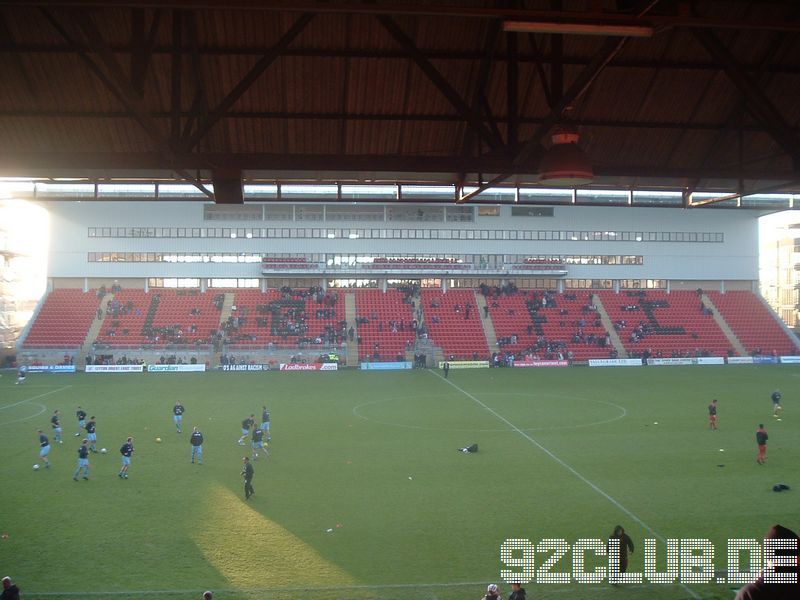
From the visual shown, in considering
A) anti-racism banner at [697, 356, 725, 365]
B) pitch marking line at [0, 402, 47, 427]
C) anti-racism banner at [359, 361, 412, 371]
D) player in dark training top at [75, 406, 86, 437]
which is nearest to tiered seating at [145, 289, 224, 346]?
anti-racism banner at [359, 361, 412, 371]

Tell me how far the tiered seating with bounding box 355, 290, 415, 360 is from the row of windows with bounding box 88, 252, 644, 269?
3.09m

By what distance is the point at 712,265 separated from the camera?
209 ft

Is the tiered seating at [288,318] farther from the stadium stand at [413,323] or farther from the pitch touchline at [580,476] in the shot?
the pitch touchline at [580,476]

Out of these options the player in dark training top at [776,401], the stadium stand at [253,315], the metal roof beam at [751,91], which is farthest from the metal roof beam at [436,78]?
the stadium stand at [253,315]

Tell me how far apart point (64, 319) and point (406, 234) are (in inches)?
1182

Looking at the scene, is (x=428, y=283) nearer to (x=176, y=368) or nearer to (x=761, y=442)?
(x=176, y=368)

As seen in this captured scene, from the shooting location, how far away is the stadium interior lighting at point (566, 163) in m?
7.73

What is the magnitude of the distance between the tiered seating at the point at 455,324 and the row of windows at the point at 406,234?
17.9 ft

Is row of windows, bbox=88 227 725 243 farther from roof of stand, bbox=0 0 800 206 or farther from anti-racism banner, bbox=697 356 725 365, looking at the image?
roof of stand, bbox=0 0 800 206

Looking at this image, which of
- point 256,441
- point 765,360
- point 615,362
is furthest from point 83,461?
point 765,360

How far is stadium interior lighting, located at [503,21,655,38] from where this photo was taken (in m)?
6.61

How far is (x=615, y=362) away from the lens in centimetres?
5347

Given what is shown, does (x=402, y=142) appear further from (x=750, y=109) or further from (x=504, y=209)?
(x=504, y=209)

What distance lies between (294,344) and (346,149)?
4272 centimetres
